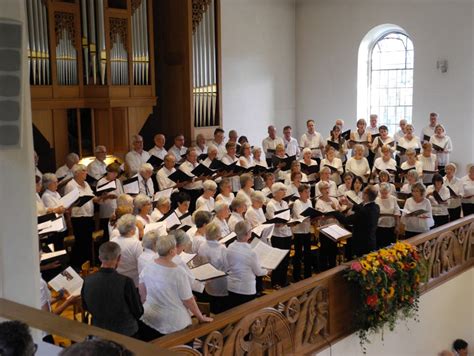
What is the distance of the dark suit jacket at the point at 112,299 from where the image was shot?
4.86m

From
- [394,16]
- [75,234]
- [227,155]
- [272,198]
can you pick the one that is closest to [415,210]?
[272,198]

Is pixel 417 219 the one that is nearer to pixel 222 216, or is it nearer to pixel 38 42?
pixel 222 216

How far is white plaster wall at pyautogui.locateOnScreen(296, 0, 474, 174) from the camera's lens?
13453 mm

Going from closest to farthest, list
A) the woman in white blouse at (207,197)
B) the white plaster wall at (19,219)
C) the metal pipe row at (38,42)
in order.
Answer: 1. the white plaster wall at (19,219)
2. the woman in white blouse at (207,197)
3. the metal pipe row at (38,42)

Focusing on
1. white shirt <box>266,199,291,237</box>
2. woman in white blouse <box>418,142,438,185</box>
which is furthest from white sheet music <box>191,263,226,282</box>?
woman in white blouse <box>418,142,438,185</box>

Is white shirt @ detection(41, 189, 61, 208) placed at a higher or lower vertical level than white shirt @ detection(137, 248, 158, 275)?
higher

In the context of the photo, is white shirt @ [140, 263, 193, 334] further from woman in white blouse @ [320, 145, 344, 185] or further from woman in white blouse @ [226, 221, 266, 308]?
woman in white blouse @ [320, 145, 344, 185]

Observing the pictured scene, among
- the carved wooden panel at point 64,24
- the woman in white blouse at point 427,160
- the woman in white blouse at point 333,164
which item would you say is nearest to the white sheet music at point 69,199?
the carved wooden panel at point 64,24

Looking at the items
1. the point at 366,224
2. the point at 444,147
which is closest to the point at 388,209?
the point at 366,224

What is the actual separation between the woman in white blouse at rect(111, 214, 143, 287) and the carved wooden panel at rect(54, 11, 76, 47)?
519cm

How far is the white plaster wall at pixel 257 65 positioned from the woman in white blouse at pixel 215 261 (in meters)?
7.89

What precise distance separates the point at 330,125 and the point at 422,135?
295 centimetres

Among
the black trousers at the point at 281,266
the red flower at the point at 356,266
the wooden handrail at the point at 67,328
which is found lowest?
the black trousers at the point at 281,266

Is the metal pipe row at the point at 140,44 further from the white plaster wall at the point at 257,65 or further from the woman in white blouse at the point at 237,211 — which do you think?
the woman in white blouse at the point at 237,211
